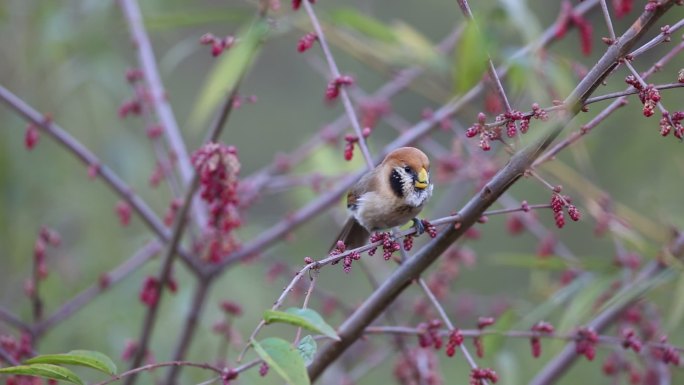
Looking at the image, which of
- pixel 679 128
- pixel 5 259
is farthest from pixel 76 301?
pixel 679 128

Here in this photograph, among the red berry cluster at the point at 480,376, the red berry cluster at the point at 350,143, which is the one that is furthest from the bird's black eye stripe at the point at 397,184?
the red berry cluster at the point at 480,376

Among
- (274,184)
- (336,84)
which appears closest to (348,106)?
(336,84)

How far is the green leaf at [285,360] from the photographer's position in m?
1.48

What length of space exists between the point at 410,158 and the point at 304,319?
3.24 feet

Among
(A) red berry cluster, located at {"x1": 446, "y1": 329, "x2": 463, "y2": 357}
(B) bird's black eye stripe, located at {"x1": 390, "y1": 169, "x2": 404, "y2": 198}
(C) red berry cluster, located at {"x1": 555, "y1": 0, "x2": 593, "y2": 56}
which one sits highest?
(C) red berry cluster, located at {"x1": 555, "y1": 0, "x2": 593, "y2": 56}

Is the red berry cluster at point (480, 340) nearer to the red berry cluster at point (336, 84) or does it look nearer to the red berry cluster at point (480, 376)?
the red berry cluster at point (480, 376)

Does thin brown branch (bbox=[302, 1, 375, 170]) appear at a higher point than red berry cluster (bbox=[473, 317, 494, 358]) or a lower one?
higher

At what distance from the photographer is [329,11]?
2.82m

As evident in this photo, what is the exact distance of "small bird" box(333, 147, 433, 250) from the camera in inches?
95.7

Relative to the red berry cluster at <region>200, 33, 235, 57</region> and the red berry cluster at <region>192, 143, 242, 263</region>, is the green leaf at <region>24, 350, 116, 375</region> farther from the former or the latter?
the red berry cluster at <region>200, 33, 235, 57</region>

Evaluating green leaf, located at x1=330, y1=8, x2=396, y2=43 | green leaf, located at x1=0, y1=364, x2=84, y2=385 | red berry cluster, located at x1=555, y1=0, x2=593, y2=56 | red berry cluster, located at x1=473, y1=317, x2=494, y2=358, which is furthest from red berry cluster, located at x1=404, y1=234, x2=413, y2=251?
red berry cluster, located at x1=555, y1=0, x2=593, y2=56

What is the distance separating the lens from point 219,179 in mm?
2361

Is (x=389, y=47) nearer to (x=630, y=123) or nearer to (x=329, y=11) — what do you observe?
(x=329, y=11)

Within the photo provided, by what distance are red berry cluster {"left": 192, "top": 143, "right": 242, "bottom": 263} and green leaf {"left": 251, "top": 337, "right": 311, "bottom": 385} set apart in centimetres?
82
